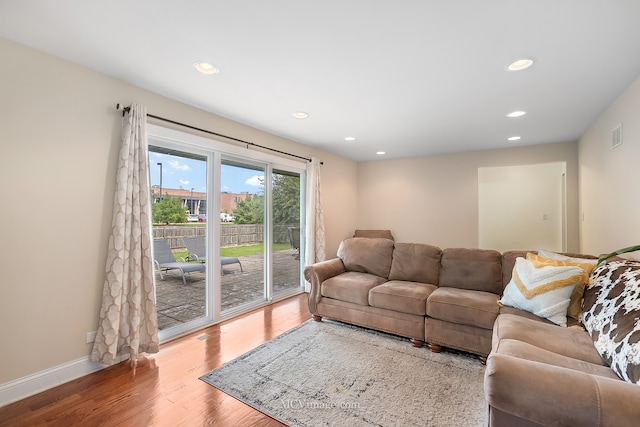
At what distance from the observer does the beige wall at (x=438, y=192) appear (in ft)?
14.0

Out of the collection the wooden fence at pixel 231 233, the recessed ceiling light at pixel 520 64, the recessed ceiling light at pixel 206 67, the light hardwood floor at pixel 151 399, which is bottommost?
the light hardwood floor at pixel 151 399

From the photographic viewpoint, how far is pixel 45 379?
1.97m

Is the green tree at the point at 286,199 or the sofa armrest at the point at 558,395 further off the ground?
the green tree at the point at 286,199

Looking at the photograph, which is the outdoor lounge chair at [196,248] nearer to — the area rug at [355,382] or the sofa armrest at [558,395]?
the area rug at [355,382]

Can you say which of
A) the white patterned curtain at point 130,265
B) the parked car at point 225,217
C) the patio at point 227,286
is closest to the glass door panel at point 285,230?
the patio at point 227,286

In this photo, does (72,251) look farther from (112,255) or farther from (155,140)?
(155,140)

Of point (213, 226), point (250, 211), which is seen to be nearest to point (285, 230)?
point (250, 211)

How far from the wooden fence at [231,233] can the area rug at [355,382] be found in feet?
4.49

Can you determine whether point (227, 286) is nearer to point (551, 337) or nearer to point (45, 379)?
point (45, 379)

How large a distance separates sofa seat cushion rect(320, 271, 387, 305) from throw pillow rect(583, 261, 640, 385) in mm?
1745

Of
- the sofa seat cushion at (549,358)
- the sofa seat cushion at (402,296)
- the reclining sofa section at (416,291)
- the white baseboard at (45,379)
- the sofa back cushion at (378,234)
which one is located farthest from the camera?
the sofa back cushion at (378,234)

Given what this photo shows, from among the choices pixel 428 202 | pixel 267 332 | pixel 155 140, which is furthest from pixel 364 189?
pixel 155 140

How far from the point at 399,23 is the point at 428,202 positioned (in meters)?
4.08

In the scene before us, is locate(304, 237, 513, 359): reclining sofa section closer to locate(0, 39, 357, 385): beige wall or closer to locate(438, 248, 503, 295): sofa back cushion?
locate(438, 248, 503, 295): sofa back cushion
